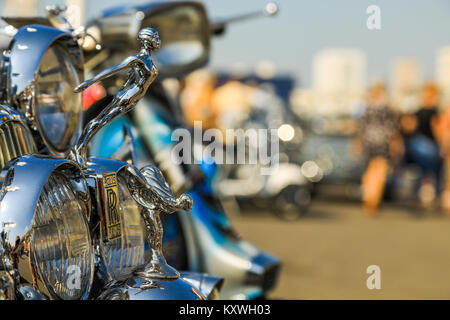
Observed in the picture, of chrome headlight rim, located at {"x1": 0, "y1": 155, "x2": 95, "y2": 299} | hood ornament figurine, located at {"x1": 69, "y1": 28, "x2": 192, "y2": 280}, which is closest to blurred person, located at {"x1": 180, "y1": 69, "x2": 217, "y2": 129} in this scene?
hood ornament figurine, located at {"x1": 69, "y1": 28, "x2": 192, "y2": 280}

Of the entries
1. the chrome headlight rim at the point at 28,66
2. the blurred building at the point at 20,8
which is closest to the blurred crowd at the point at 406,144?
the blurred building at the point at 20,8

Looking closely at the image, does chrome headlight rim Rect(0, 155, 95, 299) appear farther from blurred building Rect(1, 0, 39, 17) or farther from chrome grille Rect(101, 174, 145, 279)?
blurred building Rect(1, 0, 39, 17)

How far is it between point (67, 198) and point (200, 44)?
158 cm

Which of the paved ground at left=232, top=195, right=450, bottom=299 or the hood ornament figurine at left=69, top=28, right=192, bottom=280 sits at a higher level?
the hood ornament figurine at left=69, top=28, right=192, bottom=280

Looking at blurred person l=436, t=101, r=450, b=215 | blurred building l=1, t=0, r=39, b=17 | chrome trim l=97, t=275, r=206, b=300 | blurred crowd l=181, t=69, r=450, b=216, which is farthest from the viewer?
blurred person l=436, t=101, r=450, b=215

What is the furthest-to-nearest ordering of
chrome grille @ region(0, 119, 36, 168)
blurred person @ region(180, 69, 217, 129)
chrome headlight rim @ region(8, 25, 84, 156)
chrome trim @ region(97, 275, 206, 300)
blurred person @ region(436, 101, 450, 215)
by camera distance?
blurred person @ region(436, 101, 450, 215) → blurred person @ region(180, 69, 217, 129) → chrome headlight rim @ region(8, 25, 84, 156) → chrome grille @ region(0, 119, 36, 168) → chrome trim @ region(97, 275, 206, 300)

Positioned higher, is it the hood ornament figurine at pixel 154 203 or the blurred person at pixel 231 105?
the blurred person at pixel 231 105

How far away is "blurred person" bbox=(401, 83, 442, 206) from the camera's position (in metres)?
9.83

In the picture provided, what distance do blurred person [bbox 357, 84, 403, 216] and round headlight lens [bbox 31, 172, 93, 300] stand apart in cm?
778

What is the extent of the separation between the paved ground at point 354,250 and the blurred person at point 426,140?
2.13 feet

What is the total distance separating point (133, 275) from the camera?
1449 millimetres

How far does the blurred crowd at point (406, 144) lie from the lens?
8.85 m

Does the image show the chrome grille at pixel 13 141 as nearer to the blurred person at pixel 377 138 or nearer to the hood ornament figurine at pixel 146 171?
the hood ornament figurine at pixel 146 171
